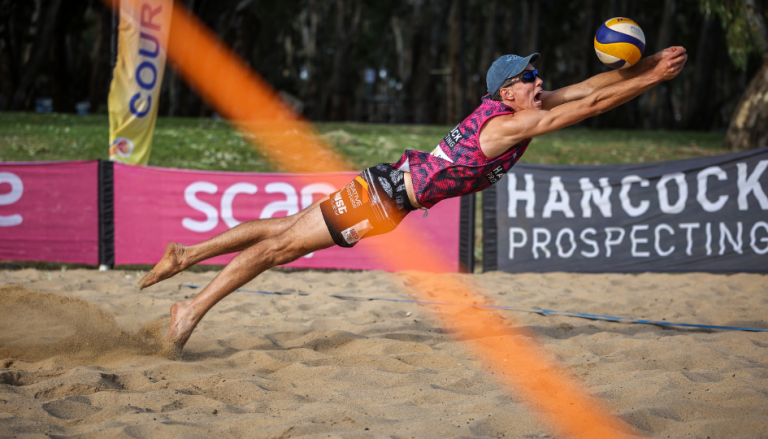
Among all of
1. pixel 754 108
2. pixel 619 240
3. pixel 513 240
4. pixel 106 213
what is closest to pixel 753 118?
pixel 754 108

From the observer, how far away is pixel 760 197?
7.60 metres

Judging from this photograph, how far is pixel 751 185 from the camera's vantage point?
25.1 ft

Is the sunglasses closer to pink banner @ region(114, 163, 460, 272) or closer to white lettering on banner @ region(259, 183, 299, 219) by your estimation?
pink banner @ region(114, 163, 460, 272)

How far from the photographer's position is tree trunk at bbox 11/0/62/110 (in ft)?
63.7

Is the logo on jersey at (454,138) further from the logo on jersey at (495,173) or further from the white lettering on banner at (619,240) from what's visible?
the white lettering on banner at (619,240)

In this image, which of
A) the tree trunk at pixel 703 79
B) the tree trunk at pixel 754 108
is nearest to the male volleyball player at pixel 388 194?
the tree trunk at pixel 754 108

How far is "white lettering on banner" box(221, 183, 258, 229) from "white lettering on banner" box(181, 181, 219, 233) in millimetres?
112

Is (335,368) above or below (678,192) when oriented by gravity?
below

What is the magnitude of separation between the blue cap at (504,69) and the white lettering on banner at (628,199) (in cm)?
446

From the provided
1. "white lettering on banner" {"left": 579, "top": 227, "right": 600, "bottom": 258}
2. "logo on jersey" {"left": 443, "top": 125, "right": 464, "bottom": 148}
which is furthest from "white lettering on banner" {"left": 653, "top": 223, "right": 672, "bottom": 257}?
"logo on jersey" {"left": 443, "top": 125, "right": 464, "bottom": 148}

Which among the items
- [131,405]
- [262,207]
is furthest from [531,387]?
[262,207]

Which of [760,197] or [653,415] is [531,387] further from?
[760,197]

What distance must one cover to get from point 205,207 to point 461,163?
15.5 feet

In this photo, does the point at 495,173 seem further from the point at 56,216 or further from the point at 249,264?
the point at 56,216
